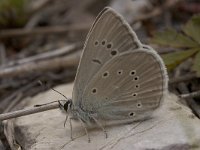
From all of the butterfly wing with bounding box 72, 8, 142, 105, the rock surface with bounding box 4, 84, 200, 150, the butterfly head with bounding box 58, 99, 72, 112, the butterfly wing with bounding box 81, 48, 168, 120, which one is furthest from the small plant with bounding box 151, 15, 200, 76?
the butterfly head with bounding box 58, 99, 72, 112

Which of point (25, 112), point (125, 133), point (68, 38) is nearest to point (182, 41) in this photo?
point (125, 133)

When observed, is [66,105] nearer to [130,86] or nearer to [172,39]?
[130,86]

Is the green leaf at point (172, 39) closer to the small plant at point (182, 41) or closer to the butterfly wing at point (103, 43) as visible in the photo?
the small plant at point (182, 41)

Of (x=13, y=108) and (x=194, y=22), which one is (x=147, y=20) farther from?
(x=13, y=108)

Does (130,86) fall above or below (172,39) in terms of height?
below

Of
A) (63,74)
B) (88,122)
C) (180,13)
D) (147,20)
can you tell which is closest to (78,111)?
(88,122)
